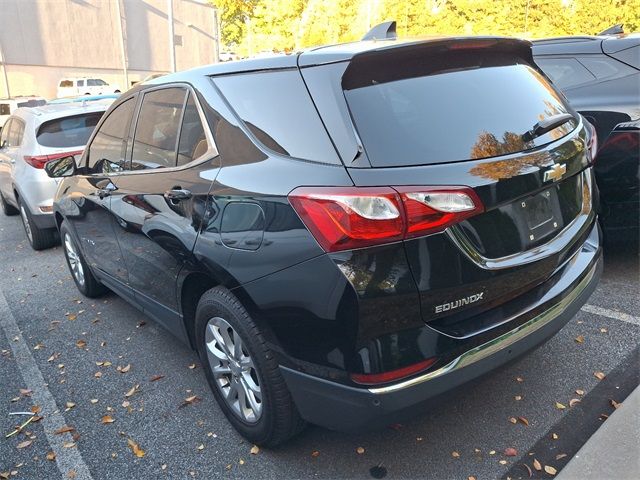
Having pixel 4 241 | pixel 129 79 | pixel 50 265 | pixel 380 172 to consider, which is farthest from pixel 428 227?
pixel 129 79

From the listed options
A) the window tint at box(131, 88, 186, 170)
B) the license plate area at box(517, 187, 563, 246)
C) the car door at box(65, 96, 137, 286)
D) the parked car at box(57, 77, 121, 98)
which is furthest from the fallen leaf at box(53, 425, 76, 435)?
the parked car at box(57, 77, 121, 98)

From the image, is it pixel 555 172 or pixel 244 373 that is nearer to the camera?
pixel 555 172

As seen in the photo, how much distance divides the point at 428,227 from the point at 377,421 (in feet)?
2.46

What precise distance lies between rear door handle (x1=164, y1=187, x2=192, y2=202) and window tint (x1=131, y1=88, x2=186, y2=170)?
0.59ft

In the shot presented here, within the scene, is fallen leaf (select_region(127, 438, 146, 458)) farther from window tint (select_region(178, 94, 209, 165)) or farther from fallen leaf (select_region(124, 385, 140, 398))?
window tint (select_region(178, 94, 209, 165))

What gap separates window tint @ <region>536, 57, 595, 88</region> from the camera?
4.28 m

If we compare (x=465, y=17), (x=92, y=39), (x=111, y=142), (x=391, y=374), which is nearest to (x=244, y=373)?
(x=391, y=374)

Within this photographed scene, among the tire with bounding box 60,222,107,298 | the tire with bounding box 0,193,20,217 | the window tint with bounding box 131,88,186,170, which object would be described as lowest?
the tire with bounding box 0,193,20,217

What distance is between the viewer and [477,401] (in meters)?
2.79

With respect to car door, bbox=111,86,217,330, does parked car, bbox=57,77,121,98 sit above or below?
below

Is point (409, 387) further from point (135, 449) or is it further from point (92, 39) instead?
point (92, 39)

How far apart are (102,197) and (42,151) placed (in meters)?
3.03

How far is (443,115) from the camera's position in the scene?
2.11 m

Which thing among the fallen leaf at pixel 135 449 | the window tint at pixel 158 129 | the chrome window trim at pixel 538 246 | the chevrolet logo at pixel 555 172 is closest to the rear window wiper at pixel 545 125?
the chevrolet logo at pixel 555 172
